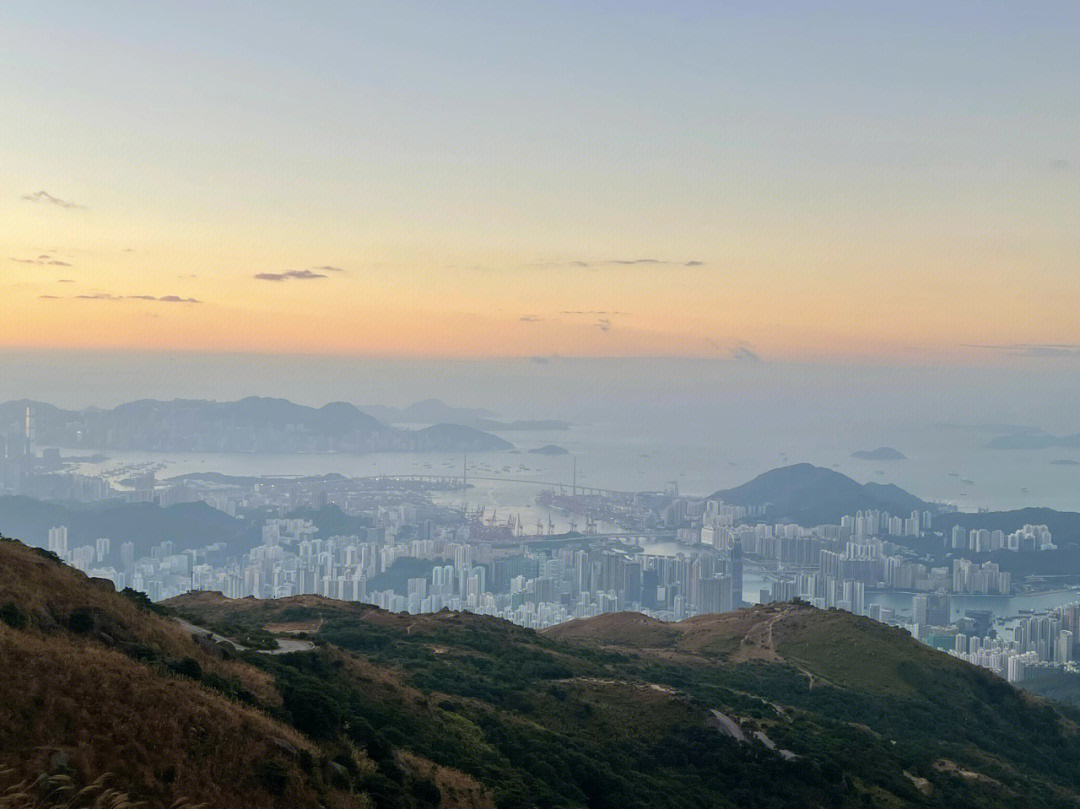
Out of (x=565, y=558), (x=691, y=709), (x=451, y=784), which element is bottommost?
(x=565, y=558)

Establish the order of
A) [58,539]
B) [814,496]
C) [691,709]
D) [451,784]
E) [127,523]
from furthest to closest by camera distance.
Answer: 1. [814,496]
2. [127,523]
3. [58,539]
4. [691,709]
5. [451,784]

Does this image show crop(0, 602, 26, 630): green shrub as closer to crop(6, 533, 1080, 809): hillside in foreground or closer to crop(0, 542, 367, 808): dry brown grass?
crop(6, 533, 1080, 809): hillside in foreground

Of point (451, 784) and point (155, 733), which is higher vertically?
point (155, 733)

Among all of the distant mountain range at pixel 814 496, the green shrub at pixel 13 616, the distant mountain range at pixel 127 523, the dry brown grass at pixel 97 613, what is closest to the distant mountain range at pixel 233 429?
the distant mountain range at pixel 127 523

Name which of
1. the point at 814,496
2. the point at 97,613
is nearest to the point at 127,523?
the point at 97,613

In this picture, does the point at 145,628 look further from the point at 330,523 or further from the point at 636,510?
the point at 636,510

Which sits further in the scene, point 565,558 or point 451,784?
point 565,558

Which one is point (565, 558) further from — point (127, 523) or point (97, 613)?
point (97, 613)

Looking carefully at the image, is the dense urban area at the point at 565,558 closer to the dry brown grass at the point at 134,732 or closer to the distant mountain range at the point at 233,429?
the distant mountain range at the point at 233,429
